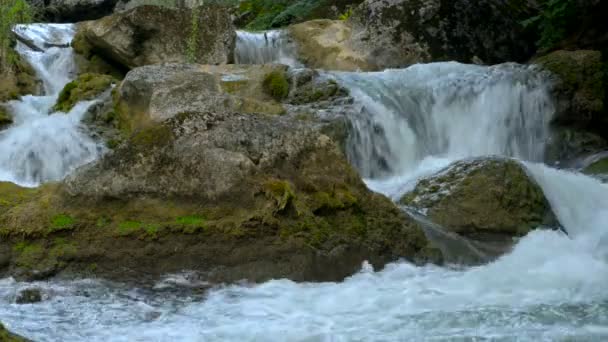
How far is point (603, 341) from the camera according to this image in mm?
4984

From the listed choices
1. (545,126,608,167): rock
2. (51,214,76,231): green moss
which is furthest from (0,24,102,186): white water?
(545,126,608,167): rock

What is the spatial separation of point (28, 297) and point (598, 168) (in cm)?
847

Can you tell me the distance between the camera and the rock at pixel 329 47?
16.0 metres

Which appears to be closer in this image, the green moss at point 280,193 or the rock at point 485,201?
the green moss at point 280,193

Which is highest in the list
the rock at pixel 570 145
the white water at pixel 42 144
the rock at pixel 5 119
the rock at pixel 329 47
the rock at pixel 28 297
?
the rock at pixel 329 47

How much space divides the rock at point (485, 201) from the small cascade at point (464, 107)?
125 inches

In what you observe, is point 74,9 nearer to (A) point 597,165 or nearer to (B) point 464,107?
(B) point 464,107

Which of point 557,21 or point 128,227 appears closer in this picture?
point 128,227

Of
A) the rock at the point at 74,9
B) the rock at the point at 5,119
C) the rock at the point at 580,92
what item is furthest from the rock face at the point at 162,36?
the rock at the point at 74,9

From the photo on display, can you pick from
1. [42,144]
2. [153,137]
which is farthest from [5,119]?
[153,137]

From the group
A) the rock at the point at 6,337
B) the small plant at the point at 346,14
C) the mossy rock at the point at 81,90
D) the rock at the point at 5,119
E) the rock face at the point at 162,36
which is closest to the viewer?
the rock at the point at 6,337

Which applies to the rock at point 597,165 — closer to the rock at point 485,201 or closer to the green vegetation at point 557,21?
the green vegetation at point 557,21

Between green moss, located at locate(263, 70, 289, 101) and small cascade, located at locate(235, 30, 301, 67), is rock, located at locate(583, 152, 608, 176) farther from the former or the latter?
small cascade, located at locate(235, 30, 301, 67)

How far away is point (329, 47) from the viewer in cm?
1642
